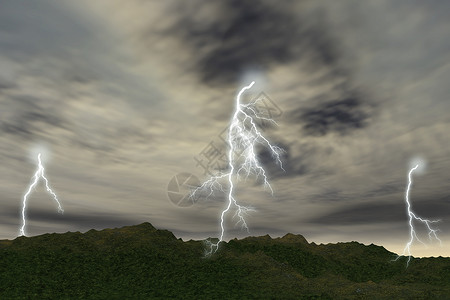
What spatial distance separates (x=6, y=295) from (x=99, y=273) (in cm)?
1081

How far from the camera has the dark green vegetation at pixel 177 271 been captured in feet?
124

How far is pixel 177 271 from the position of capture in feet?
147

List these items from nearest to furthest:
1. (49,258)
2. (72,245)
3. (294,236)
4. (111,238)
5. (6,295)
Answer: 1. (6,295)
2. (49,258)
3. (72,245)
4. (111,238)
5. (294,236)

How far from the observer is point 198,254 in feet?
172

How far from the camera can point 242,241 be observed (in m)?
65.4

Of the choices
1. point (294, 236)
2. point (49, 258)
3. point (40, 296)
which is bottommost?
point (40, 296)

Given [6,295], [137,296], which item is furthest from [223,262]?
[6,295]

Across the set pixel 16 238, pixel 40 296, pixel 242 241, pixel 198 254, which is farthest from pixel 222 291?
pixel 16 238

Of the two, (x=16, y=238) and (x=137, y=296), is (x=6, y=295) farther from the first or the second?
(x=16, y=238)

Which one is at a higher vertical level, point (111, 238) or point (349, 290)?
point (111, 238)

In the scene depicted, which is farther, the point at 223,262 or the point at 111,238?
the point at 111,238

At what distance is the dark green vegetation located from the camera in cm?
3775

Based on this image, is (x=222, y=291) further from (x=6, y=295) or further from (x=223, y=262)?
(x=6, y=295)

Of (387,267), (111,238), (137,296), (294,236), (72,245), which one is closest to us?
(137,296)
